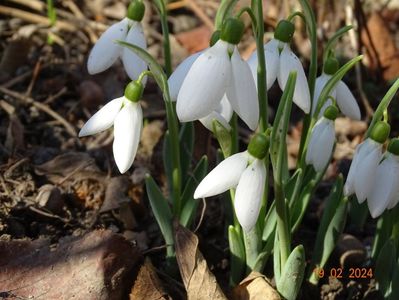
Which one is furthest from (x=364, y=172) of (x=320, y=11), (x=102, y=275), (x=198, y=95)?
(x=320, y=11)

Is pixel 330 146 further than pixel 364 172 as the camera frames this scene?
Yes

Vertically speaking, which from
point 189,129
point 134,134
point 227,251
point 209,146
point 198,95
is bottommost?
point 227,251

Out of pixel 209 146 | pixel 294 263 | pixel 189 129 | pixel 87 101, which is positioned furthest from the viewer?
pixel 87 101

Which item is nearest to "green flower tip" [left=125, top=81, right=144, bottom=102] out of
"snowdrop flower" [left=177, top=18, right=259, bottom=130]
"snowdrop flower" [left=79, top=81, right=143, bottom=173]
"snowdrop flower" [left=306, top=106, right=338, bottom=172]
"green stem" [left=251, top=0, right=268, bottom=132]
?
"snowdrop flower" [left=79, top=81, right=143, bottom=173]

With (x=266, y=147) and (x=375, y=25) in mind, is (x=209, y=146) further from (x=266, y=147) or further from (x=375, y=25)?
(x=375, y=25)

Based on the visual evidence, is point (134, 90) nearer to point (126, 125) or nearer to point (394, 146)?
A: point (126, 125)

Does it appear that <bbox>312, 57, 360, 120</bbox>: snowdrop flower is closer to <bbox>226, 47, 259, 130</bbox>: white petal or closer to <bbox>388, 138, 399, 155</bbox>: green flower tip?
<bbox>388, 138, 399, 155</bbox>: green flower tip

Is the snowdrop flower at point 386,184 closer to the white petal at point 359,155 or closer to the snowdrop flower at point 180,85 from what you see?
the white petal at point 359,155
